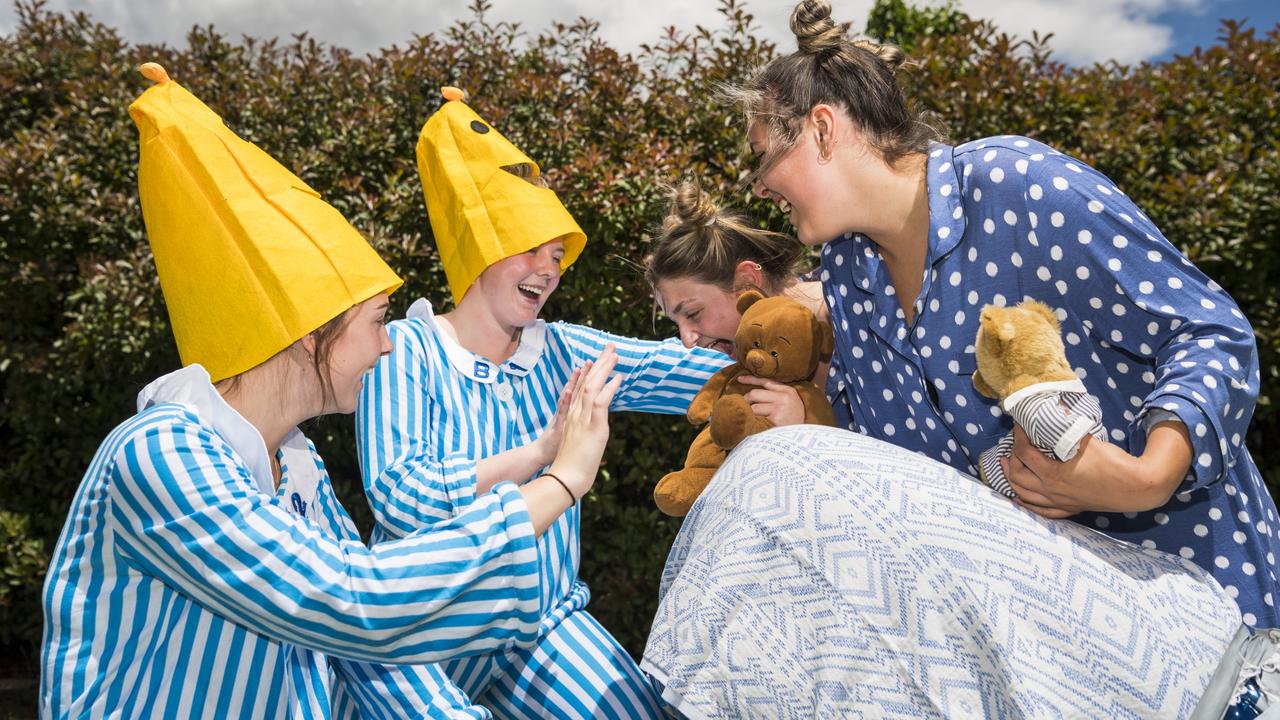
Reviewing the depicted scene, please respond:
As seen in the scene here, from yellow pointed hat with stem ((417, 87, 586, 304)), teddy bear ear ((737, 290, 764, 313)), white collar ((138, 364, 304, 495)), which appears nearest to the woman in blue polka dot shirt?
teddy bear ear ((737, 290, 764, 313))

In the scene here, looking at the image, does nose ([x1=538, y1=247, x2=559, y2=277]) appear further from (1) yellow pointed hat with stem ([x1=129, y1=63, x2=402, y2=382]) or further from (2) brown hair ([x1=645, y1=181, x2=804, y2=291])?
(1) yellow pointed hat with stem ([x1=129, y1=63, x2=402, y2=382])

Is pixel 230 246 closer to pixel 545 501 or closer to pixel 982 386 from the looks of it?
pixel 545 501

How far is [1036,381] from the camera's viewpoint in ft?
5.43

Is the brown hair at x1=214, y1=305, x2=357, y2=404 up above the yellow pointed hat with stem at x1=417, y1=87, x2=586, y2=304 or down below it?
below

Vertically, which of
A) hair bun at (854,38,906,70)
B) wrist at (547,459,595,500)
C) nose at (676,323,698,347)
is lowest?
wrist at (547,459,595,500)

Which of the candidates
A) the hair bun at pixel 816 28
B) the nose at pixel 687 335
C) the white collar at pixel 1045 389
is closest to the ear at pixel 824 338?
the nose at pixel 687 335

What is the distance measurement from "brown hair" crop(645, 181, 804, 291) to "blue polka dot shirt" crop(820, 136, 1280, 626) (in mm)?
890

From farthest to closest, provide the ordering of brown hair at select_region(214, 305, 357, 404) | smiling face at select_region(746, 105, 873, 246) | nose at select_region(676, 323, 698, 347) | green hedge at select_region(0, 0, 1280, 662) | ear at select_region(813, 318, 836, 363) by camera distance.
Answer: green hedge at select_region(0, 0, 1280, 662)
nose at select_region(676, 323, 698, 347)
ear at select_region(813, 318, 836, 363)
smiling face at select_region(746, 105, 873, 246)
brown hair at select_region(214, 305, 357, 404)

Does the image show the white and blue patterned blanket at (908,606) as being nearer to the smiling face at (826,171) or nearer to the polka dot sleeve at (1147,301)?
the polka dot sleeve at (1147,301)

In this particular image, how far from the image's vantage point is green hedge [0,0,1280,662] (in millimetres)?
3980

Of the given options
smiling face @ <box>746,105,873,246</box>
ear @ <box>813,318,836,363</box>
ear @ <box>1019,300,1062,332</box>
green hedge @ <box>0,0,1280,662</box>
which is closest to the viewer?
ear @ <box>1019,300,1062,332</box>

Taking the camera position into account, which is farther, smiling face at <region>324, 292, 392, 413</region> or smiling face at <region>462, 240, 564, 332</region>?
smiling face at <region>462, 240, 564, 332</region>

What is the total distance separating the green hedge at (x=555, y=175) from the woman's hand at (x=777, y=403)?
149 centimetres

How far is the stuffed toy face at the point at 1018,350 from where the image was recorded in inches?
65.1
